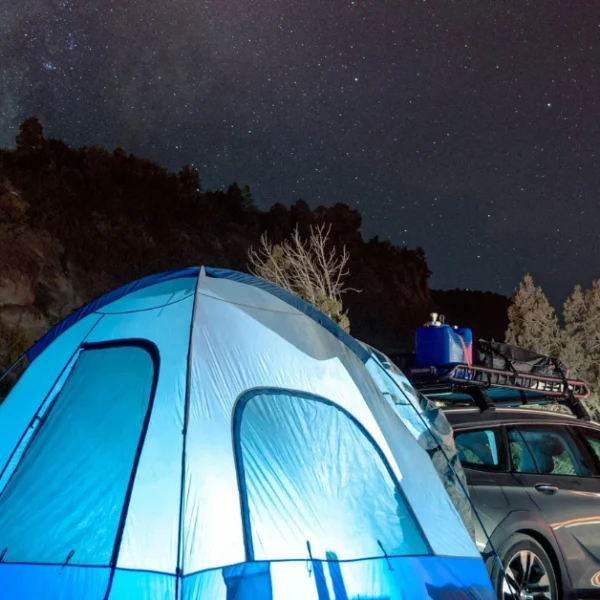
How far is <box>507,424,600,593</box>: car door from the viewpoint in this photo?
5922 millimetres

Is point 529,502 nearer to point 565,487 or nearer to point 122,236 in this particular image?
point 565,487

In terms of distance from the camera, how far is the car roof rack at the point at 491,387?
253 inches

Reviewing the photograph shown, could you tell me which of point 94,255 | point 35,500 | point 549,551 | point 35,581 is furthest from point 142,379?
point 94,255

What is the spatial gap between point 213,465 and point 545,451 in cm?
354

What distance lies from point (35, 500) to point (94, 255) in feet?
152

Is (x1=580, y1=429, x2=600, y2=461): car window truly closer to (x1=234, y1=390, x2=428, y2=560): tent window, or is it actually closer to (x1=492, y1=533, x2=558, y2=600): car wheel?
(x1=492, y1=533, x2=558, y2=600): car wheel

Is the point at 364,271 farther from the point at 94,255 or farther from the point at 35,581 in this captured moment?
the point at 35,581

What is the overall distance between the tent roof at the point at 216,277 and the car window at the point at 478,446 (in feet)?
3.80

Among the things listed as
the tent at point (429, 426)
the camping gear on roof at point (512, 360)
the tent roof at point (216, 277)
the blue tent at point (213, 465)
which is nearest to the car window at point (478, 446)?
the tent at point (429, 426)

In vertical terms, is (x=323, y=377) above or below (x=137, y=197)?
below

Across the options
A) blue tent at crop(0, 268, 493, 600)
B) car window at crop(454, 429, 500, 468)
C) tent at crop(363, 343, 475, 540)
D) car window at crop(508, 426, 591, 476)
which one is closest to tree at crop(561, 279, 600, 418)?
car window at crop(508, 426, 591, 476)

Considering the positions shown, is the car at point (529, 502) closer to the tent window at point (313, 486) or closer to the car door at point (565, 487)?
the car door at point (565, 487)

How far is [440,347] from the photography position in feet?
21.8

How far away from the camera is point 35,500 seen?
454 cm
